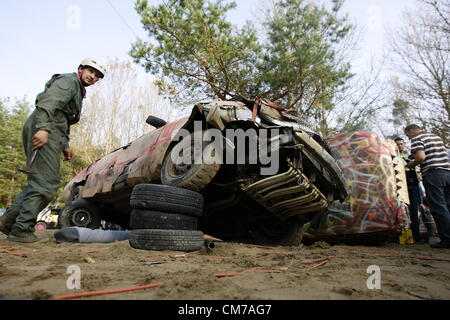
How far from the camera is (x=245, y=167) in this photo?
2.95m

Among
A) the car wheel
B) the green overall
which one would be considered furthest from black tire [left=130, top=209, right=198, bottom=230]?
the green overall

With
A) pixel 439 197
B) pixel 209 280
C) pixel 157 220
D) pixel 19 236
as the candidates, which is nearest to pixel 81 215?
pixel 19 236

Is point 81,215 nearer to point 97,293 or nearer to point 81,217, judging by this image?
point 81,217

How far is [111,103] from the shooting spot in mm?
22484

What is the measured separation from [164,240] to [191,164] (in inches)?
31.2

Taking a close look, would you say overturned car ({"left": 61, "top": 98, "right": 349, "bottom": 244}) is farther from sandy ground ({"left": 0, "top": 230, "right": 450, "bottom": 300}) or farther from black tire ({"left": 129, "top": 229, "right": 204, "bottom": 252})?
sandy ground ({"left": 0, "top": 230, "right": 450, "bottom": 300})

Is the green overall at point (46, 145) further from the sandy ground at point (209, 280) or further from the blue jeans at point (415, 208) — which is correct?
the blue jeans at point (415, 208)

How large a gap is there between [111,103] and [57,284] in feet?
75.7

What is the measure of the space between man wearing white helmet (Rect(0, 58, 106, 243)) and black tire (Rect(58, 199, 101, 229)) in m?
2.00

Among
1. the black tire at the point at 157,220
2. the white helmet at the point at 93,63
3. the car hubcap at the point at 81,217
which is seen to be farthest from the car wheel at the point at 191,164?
the car hubcap at the point at 81,217

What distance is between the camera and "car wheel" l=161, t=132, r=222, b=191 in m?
2.77

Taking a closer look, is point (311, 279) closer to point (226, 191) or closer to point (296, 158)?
point (296, 158)

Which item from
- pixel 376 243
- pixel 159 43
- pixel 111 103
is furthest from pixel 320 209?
pixel 111 103
